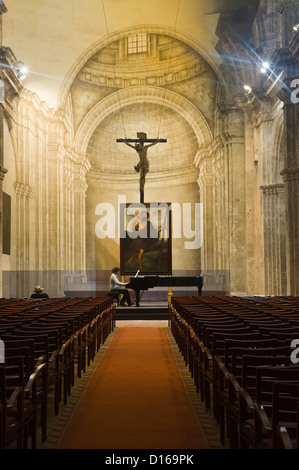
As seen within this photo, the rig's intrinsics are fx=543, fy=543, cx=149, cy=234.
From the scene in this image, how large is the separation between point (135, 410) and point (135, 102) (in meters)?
26.3

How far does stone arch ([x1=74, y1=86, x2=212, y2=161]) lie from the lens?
29297 mm

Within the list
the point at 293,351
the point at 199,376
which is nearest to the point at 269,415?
Result: the point at 293,351

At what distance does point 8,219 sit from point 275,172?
32.9 feet

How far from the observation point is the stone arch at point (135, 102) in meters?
29.3

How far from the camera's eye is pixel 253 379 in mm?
4344

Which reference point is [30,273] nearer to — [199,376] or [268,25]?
[268,25]

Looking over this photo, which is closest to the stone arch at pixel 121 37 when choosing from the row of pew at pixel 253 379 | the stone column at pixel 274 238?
the stone column at pixel 274 238

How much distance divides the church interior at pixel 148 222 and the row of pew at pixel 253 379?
0.7 inches

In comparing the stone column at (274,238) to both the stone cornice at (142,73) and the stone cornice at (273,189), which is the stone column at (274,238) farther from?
the stone cornice at (142,73)

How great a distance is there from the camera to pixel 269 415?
3703mm

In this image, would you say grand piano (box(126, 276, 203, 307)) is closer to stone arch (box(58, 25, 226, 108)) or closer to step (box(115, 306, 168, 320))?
step (box(115, 306, 168, 320))

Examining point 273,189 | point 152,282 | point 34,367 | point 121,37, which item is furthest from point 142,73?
point 34,367

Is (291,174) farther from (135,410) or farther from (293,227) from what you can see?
(135,410)

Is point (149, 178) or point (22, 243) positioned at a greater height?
point (149, 178)
